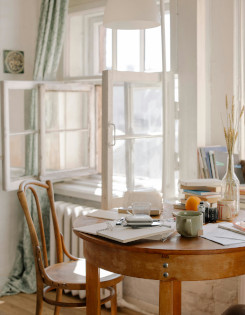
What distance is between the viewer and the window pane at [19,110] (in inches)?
145

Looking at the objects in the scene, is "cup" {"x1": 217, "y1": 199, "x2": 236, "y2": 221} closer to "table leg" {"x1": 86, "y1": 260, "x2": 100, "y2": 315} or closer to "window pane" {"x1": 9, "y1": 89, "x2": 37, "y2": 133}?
"table leg" {"x1": 86, "y1": 260, "x2": 100, "y2": 315}

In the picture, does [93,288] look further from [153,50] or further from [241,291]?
[153,50]

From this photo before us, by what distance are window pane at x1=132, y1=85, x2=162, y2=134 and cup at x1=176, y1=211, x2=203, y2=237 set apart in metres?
1.30

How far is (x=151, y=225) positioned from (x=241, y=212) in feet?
2.01

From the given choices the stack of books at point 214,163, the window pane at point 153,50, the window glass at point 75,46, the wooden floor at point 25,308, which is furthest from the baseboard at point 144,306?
the window glass at point 75,46

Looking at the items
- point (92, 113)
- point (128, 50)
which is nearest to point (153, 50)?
point (128, 50)

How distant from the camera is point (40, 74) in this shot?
3.64 meters

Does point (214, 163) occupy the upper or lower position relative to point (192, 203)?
upper

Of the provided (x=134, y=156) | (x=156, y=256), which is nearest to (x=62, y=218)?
(x=134, y=156)

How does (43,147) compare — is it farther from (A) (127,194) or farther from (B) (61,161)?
(A) (127,194)

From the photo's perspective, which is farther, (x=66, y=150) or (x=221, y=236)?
(x=66, y=150)

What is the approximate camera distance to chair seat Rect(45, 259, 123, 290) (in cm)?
240

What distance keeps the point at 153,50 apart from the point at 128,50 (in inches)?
7.9

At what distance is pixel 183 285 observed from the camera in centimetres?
305
